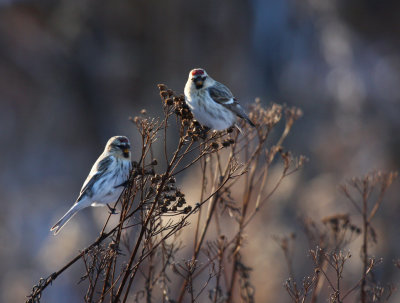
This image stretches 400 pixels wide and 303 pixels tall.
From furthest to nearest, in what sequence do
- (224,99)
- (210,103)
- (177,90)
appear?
(177,90), (224,99), (210,103)

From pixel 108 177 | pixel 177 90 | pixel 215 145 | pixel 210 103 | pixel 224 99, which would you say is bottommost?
pixel 215 145

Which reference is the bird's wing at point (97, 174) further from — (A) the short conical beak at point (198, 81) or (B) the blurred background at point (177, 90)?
(B) the blurred background at point (177, 90)

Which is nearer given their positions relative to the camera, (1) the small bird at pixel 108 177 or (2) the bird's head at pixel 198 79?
(2) the bird's head at pixel 198 79

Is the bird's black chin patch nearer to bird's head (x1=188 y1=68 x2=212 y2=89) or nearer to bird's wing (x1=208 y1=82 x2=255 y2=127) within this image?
bird's head (x1=188 y1=68 x2=212 y2=89)

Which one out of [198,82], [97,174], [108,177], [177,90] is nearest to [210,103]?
[198,82]

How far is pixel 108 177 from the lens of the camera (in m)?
4.77

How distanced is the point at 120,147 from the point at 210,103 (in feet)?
3.04

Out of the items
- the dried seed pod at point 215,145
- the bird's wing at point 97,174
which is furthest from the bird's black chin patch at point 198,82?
the dried seed pod at point 215,145

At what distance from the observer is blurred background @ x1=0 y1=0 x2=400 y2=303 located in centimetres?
1059

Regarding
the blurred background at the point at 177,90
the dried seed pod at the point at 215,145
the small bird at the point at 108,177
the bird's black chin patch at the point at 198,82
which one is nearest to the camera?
the dried seed pod at the point at 215,145

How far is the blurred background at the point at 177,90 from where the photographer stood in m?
10.6

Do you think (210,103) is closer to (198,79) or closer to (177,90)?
(198,79)

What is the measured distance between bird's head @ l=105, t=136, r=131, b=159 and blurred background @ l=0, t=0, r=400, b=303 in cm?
566

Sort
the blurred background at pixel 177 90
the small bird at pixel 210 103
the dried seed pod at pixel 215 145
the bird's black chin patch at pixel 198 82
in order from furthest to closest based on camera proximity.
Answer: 1. the blurred background at pixel 177 90
2. the bird's black chin patch at pixel 198 82
3. the small bird at pixel 210 103
4. the dried seed pod at pixel 215 145
